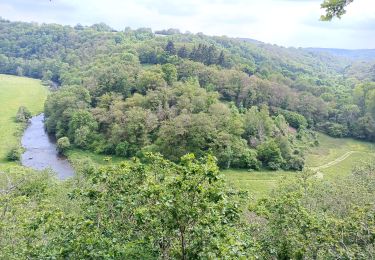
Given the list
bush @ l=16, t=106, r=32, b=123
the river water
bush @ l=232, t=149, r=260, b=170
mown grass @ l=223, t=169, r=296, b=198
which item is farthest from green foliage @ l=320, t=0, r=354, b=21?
bush @ l=16, t=106, r=32, b=123

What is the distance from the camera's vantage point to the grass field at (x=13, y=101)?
73150 mm

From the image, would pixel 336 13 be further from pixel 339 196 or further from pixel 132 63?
pixel 132 63

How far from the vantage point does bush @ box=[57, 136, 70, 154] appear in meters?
68.6

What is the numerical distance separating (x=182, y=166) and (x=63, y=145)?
62056mm

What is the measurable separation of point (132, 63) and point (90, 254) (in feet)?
286

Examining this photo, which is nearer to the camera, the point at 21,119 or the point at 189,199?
the point at 189,199

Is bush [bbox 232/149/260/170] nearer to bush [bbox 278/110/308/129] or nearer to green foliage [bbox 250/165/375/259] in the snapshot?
bush [bbox 278/110/308/129]

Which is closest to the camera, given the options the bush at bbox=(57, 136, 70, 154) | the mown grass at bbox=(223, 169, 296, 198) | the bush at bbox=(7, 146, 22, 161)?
the mown grass at bbox=(223, 169, 296, 198)

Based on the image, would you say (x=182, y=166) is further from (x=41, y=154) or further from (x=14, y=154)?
(x=41, y=154)

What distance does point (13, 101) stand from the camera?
10569cm

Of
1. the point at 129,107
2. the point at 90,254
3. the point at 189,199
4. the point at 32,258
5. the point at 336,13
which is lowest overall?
the point at 129,107

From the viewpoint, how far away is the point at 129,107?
7219cm

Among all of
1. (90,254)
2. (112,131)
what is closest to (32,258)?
(90,254)

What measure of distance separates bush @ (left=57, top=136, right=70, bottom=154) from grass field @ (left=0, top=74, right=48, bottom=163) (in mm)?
8563
